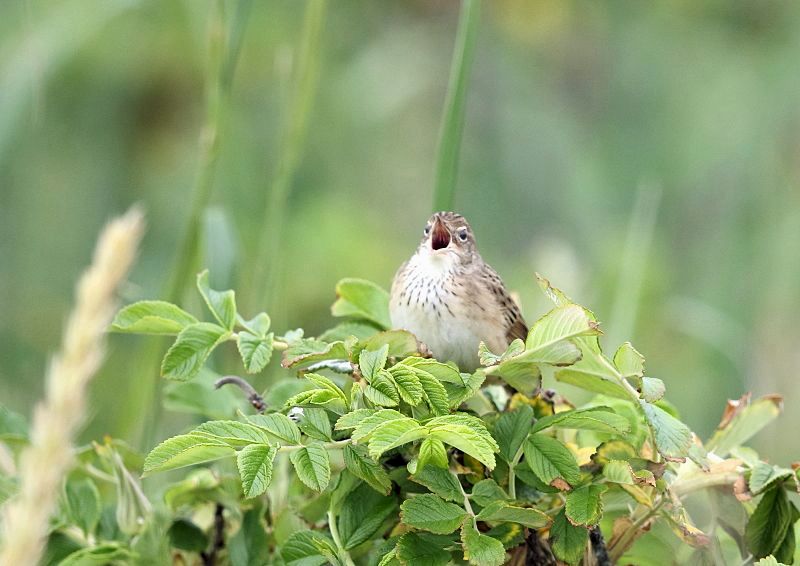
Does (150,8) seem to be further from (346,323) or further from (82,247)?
(346,323)

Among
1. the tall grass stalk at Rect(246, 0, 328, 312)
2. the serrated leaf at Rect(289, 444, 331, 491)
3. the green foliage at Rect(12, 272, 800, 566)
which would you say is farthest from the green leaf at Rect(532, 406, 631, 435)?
the tall grass stalk at Rect(246, 0, 328, 312)

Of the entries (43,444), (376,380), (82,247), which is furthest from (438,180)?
(82,247)

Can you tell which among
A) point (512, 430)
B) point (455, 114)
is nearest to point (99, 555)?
point (512, 430)

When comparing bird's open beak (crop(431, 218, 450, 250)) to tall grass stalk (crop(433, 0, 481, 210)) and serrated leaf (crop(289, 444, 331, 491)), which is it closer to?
tall grass stalk (crop(433, 0, 481, 210))

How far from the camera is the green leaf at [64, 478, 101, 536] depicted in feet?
6.56

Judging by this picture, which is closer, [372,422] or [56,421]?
[56,421]

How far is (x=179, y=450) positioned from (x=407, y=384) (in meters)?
0.31

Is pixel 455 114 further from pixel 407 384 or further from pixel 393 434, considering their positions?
pixel 393 434

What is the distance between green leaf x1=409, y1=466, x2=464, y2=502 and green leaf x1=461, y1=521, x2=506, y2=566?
0.16 feet

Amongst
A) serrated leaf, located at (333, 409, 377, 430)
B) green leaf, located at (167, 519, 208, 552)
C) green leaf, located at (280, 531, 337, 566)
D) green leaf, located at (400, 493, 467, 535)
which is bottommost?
green leaf, located at (167, 519, 208, 552)

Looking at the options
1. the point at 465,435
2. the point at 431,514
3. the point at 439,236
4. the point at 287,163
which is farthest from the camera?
the point at 439,236

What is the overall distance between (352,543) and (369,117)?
434 cm

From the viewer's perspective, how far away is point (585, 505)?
169cm

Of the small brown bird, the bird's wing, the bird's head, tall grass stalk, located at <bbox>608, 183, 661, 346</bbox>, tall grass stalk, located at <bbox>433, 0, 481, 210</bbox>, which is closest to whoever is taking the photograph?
tall grass stalk, located at <bbox>433, 0, 481, 210</bbox>
